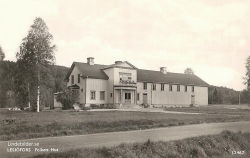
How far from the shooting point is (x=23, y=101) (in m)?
35.8

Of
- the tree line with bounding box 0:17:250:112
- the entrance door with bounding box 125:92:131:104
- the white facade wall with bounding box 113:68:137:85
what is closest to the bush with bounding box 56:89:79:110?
the tree line with bounding box 0:17:250:112

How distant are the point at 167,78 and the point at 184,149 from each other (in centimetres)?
4389

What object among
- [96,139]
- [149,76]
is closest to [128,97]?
[149,76]

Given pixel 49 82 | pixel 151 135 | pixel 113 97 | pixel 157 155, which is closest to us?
pixel 157 155

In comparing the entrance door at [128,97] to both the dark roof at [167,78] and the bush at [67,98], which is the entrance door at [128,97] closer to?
the dark roof at [167,78]

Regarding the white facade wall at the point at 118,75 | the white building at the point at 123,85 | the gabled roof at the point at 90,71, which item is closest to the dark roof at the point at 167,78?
the white building at the point at 123,85

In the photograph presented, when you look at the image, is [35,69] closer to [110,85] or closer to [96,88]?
[96,88]

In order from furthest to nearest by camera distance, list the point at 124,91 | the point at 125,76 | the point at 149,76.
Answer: the point at 149,76
the point at 125,76
the point at 124,91

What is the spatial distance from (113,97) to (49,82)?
48.6 feet

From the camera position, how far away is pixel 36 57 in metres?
35.1

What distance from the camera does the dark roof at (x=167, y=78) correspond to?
181 ft

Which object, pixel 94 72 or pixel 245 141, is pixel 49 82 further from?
pixel 245 141

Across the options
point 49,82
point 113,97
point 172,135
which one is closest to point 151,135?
point 172,135

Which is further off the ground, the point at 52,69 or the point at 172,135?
the point at 52,69
